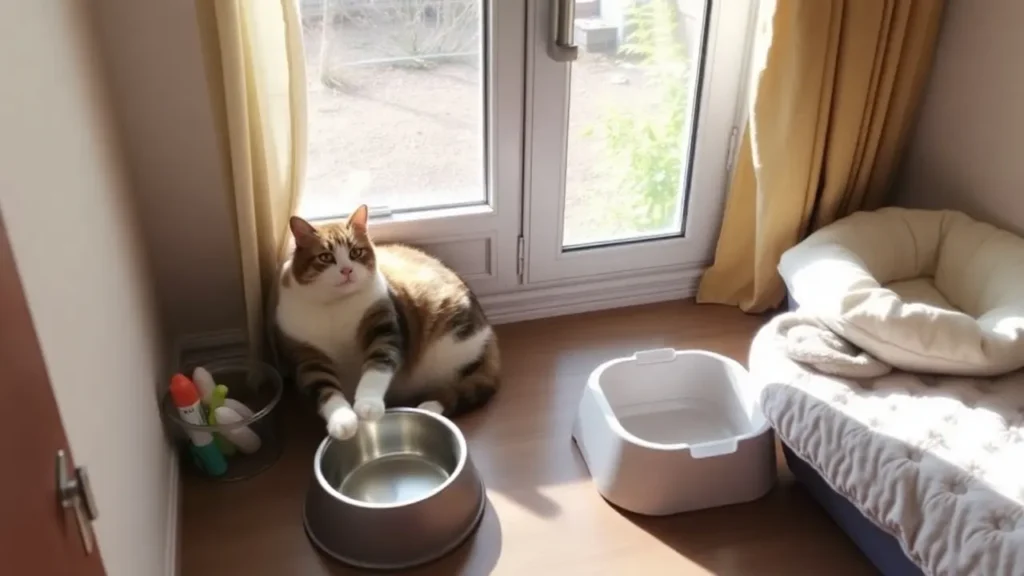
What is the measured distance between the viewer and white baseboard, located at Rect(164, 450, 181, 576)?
5.53 feet

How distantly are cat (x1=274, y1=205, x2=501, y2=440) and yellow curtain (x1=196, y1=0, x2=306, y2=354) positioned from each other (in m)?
0.08

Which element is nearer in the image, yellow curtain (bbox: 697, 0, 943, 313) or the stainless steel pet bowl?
the stainless steel pet bowl

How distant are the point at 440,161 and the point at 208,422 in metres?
0.85

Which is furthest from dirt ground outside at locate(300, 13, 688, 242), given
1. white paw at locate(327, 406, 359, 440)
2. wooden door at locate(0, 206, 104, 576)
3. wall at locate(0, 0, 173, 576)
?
wooden door at locate(0, 206, 104, 576)

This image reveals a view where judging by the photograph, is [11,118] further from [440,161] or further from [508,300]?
[508,300]

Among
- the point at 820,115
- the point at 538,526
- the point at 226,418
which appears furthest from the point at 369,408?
the point at 820,115

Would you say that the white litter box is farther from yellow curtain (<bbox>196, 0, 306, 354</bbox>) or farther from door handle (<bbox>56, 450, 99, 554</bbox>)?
door handle (<bbox>56, 450, 99, 554</bbox>)

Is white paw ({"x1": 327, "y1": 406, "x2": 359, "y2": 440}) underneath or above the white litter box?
above

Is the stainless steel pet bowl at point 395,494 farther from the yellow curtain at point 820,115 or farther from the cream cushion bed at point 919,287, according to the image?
the yellow curtain at point 820,115

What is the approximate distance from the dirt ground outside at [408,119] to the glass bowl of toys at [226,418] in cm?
43

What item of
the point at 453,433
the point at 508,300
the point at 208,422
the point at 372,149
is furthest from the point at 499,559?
the point at 372,149

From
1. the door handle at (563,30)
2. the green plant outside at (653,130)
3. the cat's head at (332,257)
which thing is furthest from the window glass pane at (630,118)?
the cat's head at (332,257)

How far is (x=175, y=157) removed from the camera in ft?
6.65

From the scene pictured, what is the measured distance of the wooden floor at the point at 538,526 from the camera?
178 centimetres
